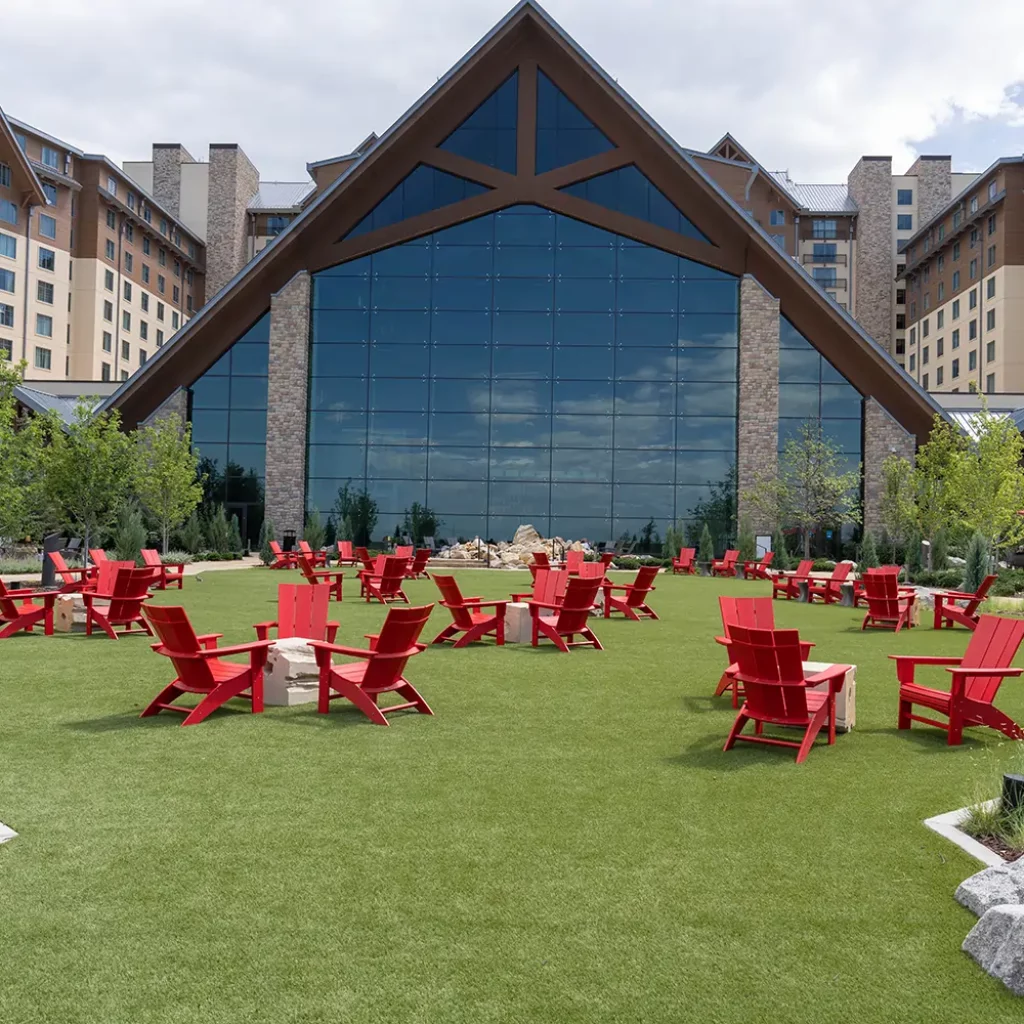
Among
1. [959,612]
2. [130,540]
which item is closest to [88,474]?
[130,540]

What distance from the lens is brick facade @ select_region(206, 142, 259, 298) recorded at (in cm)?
6047

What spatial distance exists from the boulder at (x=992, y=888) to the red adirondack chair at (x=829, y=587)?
1704 centimetres

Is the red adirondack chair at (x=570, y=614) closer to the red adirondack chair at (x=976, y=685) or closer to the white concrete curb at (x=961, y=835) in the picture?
the red adirondack chair at (x=976, y=685)

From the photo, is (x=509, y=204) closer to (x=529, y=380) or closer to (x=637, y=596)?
(x=529, y=380)

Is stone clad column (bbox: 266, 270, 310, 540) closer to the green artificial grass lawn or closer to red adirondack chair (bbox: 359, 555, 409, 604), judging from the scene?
red adirondack chair (bbox: 359, 555, 409, 604)

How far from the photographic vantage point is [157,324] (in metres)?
66.2

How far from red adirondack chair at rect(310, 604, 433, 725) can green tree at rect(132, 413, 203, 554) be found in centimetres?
2449

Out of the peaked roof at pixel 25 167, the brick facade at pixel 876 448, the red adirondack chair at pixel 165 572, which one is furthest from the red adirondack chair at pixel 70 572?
the peaked roof at pixel 25 167

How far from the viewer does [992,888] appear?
13.7 feet

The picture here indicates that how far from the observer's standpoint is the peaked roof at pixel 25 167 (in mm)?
48219

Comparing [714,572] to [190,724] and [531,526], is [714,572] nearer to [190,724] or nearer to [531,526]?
[531,526]

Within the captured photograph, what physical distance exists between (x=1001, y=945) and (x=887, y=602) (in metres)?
13.0

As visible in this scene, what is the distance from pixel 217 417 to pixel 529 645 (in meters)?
27.6

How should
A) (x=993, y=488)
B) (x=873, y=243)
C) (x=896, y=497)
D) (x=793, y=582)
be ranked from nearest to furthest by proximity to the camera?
(x=793, y=582)
(x=993, y=488)
(x=896, y=497)
(x=873, y=243)
